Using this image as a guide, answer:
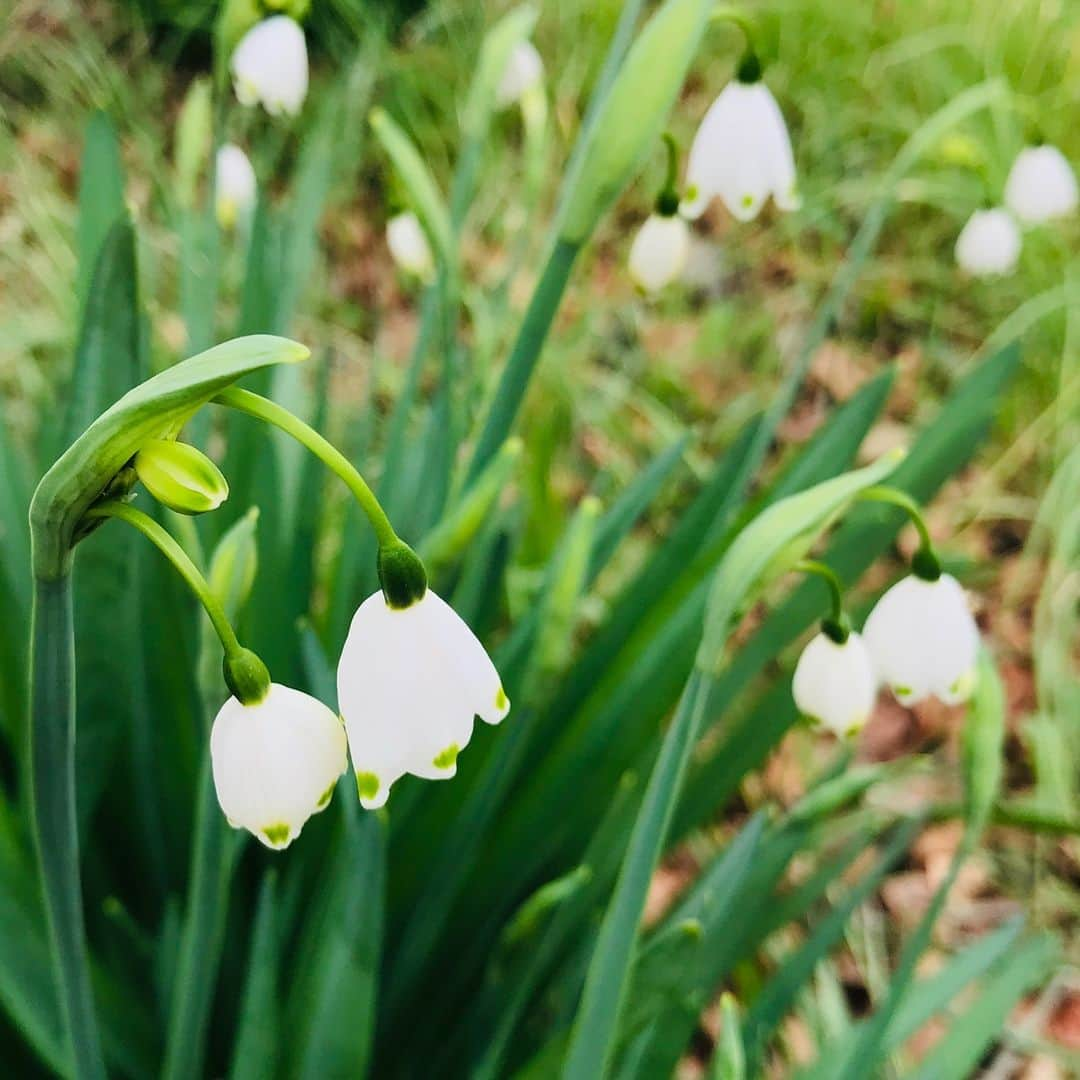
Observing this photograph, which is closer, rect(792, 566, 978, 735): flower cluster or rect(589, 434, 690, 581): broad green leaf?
rect(792, 566, 978, 735): flower cluster

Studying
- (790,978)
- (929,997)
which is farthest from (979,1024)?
(790,978)

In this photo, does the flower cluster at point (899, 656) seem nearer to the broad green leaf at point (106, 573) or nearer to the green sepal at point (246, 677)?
the green sepal at point (246, 677)

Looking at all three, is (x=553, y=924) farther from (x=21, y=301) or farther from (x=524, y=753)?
(x=21, y=301)

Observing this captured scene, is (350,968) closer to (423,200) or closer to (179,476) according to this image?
(179,476)

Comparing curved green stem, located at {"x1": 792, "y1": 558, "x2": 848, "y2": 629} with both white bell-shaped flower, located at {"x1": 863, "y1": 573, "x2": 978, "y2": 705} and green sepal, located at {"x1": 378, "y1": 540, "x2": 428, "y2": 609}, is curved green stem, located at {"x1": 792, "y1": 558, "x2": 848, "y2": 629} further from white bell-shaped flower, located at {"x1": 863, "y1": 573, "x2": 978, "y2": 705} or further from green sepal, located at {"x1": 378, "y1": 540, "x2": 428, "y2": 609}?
green sepal, located at {"x1": 378, "y1": 540, "x2": 428, "y2": 609}

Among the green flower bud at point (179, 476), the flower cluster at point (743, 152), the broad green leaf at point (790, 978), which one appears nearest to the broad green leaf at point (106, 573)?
the green flower bud at point (179, 476)

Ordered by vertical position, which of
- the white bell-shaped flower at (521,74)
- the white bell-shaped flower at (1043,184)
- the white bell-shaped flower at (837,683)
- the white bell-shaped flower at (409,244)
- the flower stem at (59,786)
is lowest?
the flower stem at (59,786)

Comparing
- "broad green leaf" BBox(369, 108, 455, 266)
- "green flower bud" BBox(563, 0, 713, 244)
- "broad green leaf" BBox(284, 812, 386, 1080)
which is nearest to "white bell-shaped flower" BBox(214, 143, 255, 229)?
A: "broad green leaf" BBox(369, 108, 455, 266)
